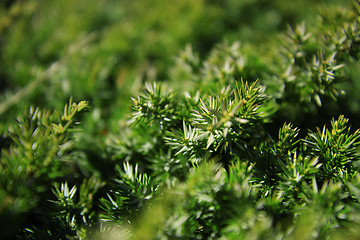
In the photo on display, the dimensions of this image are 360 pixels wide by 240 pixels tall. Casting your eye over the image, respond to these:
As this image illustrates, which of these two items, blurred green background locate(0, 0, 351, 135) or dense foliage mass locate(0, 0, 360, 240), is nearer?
dense foliage mass locate(0, 0, 360, 240)

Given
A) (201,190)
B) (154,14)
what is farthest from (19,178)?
(154,14)

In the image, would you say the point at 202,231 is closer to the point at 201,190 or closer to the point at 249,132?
the point at 201,190

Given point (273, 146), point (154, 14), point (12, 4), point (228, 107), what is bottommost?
point (273, 146)

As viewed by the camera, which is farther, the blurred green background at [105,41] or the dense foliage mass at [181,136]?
the blurred green background at [105,41]

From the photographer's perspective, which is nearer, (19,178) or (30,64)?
(19,178)

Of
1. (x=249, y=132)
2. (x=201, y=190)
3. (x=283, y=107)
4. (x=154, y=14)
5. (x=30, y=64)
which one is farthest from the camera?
(x=154, y=14)

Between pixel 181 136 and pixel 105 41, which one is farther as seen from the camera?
pixel 105 41

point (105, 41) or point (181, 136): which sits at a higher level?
point (105, 41)

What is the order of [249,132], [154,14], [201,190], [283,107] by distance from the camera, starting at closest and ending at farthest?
[201,190], [249,132], [283,107], [154,14]
